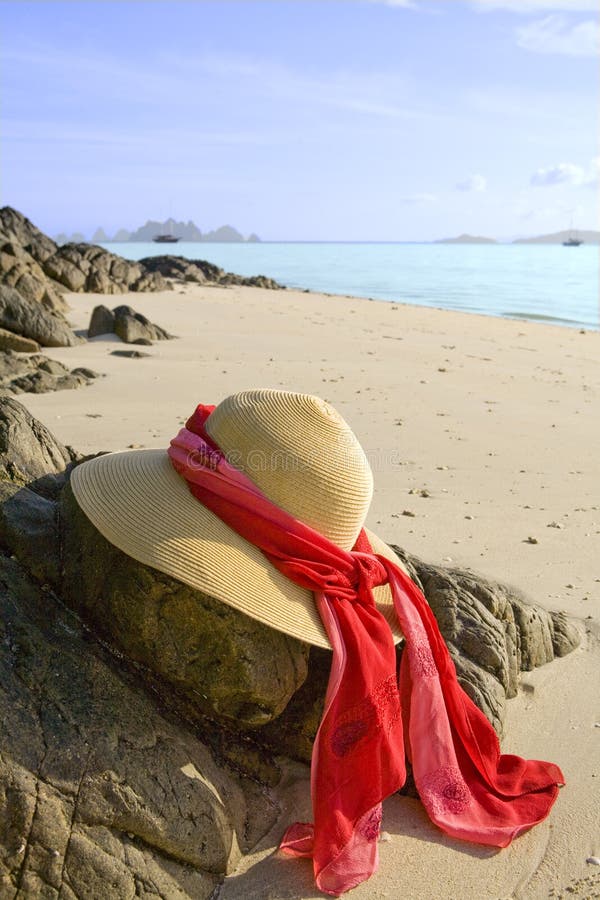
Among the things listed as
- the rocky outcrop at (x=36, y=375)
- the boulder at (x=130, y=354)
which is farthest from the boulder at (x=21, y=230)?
the rocky outcrop at (x=36, y=375)

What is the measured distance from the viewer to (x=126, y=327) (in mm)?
12750

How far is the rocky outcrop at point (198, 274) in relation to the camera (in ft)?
105

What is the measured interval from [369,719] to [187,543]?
80 cm

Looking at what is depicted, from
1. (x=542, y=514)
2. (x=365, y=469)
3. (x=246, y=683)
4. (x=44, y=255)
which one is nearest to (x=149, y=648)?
(x=246, y=683)

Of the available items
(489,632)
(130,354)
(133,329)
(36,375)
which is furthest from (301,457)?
(133,329)

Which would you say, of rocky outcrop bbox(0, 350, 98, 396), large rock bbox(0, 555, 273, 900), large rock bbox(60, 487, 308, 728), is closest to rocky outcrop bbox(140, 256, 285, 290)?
rocky outcrop bbox(0, 350, 98, 396)

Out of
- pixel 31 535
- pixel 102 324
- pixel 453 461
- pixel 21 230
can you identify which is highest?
pixel 21 230

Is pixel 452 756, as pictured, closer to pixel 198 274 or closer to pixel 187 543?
pixel 187 543

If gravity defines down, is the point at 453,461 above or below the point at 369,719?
below

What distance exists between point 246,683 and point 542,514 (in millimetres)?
3674

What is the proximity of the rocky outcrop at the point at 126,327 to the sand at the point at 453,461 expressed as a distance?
0.26 metres

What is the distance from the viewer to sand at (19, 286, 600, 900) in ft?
9.50

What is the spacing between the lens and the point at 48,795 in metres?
2.42

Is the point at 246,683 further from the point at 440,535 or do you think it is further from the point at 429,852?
the point at 440,535
